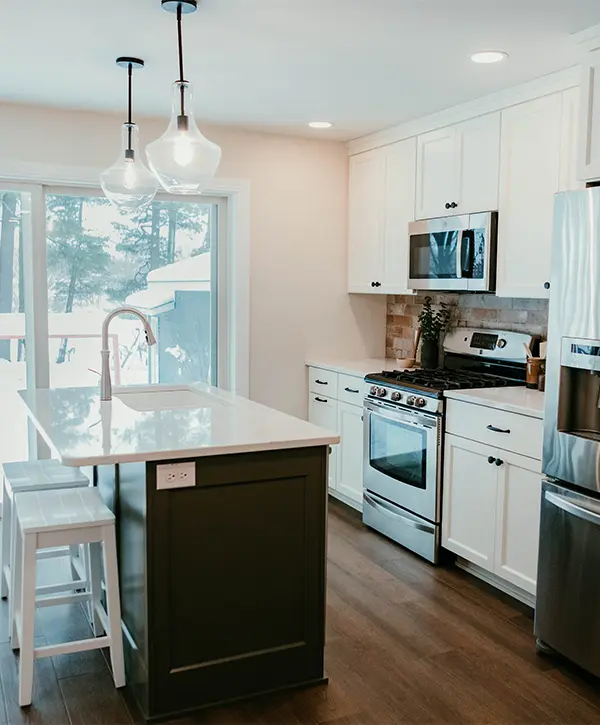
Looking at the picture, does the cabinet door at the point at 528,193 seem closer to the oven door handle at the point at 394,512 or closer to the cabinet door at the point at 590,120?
the cabinet door at the point at 590,120

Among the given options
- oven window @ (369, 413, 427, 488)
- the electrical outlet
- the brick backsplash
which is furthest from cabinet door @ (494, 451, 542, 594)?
the electrical outlet

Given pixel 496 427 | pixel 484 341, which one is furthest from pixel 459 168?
pixel 496 427

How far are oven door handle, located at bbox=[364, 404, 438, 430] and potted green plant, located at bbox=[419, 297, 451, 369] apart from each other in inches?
23.8

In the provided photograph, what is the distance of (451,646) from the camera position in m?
3.00

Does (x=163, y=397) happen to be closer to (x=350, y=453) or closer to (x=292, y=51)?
(x=350, y=453)

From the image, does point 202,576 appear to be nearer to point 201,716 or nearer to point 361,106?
point 201,716

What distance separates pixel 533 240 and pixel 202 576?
7.37 ft

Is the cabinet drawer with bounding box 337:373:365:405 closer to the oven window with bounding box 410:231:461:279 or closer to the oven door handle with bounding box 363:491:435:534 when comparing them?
the oven door handle with bounding box 363:491:435:534

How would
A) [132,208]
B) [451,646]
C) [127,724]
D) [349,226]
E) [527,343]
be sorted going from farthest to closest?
1. [349,226]
2. [527,343]
3. [132,208]
4. [451,646]
5. [127,724]

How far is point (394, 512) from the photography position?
415 centimetres

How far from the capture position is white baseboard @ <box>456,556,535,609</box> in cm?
335

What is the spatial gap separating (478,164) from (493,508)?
1.78 metres

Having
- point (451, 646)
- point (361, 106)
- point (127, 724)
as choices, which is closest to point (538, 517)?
point (451, 646)

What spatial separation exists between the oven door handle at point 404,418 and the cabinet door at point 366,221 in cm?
101
